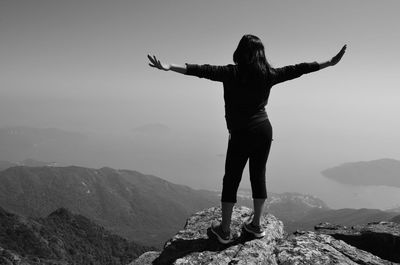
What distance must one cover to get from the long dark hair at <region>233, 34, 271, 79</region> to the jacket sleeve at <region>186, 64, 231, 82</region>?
424mm

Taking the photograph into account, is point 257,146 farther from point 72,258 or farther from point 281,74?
point 72,258

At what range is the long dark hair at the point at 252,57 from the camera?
24.4 feet

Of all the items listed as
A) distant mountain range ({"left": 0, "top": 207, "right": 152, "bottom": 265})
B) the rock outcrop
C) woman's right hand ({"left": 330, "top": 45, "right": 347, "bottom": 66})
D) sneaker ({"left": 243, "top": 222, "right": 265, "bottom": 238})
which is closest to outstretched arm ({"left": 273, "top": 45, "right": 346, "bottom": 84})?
woman's right hand ({"left": 330, "top": 45, "right": 347, "bottom": 66})

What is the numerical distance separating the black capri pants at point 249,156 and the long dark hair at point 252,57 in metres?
1.23

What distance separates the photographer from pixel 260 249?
8.27 metres

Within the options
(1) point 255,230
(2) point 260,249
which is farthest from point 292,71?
(2) point 260,249

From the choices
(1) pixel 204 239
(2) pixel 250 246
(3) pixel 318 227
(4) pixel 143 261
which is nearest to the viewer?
(2) pixel 250 246

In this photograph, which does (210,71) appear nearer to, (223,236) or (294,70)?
(294,70)

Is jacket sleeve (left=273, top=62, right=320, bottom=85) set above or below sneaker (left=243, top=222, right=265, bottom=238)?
above

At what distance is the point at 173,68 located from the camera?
7207 mm

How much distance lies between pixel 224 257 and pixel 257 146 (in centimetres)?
286

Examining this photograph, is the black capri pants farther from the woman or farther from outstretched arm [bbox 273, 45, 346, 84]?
outstretched arm [bbox 273, 45, 346, 84]

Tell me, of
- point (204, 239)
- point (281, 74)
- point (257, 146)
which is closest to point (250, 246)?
point (204, 239)

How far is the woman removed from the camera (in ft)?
24.2
